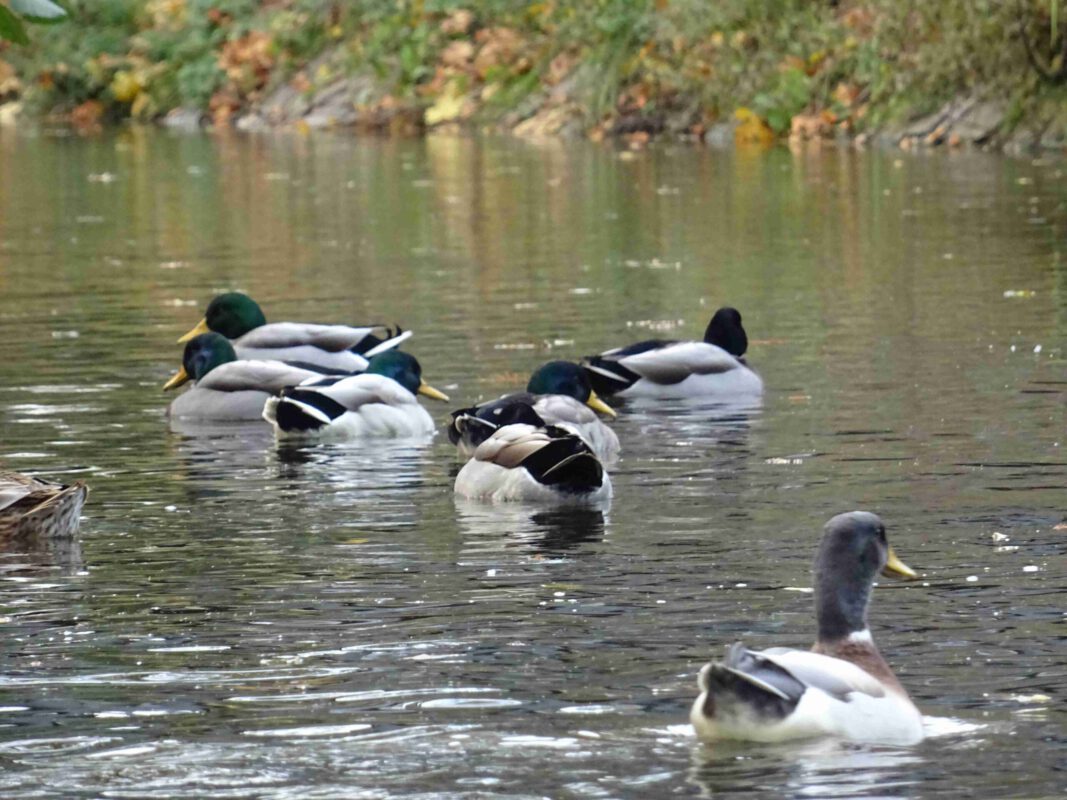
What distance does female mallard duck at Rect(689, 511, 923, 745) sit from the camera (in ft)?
19.7

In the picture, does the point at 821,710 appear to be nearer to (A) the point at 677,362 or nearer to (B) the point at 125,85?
(A) the point at 677,362

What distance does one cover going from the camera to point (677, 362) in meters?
14.3

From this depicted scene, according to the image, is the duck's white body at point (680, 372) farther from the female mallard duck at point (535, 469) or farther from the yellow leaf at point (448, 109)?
the yellow leaf at point (448, 109)

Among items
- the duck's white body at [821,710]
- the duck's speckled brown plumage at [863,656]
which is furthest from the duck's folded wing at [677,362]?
the duck's white body at [821,710]

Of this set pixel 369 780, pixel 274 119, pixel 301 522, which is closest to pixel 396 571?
pixel 301 522

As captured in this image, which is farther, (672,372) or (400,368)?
(672,372)

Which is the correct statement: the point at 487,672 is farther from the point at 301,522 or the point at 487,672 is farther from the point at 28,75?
the point at 28,75

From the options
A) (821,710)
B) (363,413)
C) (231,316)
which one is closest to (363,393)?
(363,413)

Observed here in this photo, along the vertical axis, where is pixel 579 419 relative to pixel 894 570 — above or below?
below

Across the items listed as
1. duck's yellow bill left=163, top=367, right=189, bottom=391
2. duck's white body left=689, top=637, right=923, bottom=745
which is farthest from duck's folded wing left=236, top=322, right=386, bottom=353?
duck's white body left=689, top=637, right=923, bottom=745

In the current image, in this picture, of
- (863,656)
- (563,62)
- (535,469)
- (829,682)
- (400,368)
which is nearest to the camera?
(829,682)

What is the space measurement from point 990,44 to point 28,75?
3074cm

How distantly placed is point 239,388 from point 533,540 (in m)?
4.43

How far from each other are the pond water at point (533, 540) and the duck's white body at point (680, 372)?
8.5 inches
